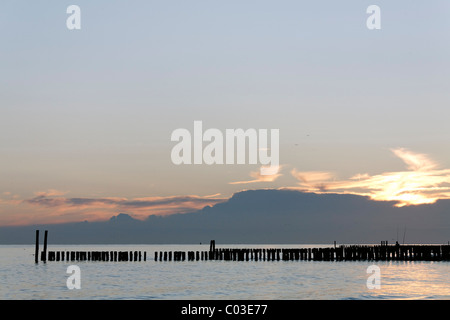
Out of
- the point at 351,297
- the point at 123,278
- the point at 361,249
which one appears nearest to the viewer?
the point at 351,297

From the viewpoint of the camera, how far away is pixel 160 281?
4306cm

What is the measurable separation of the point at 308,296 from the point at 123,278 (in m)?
17.9
